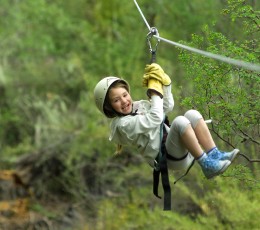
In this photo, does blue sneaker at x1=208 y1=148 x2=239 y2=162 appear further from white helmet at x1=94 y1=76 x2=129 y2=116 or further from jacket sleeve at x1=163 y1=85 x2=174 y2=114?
white helmet at x1=94 y1=76 x2=129 y2=116

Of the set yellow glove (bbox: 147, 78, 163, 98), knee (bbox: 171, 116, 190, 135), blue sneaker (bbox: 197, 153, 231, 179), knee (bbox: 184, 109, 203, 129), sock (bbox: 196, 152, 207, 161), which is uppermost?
yellow glove (bbox: 147, 78, 163, 98)

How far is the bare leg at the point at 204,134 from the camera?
17.7 feet

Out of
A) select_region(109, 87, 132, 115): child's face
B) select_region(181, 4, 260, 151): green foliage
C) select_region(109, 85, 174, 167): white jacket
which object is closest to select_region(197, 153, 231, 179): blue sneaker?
select_region(109, 85, 174, 167): white jacket

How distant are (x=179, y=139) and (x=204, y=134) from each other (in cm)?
20

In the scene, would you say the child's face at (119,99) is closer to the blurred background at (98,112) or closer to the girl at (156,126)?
the girl at (156,126)

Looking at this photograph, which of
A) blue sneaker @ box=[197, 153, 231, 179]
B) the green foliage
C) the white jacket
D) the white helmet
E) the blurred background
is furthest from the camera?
the blurred background

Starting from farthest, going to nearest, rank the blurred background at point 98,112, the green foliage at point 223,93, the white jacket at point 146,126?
the blurred background at point 98,112 < the green foliage at point 223,93 < the white jacket at point 146,126

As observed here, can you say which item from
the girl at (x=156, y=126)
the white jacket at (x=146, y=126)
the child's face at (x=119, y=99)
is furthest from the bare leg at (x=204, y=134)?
the child's face at (x=119, y=99)

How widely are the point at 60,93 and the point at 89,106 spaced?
377 cm

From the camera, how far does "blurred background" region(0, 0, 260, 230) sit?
629 cm

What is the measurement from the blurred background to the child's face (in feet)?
2.12

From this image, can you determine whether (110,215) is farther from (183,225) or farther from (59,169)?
(59,169)

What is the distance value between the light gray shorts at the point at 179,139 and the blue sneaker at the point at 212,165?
214 mm

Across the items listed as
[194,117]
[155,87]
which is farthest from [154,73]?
[194,117]
